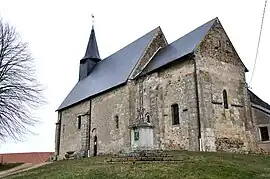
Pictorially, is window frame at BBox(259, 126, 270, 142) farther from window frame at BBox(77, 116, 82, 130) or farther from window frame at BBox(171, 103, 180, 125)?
window frame at BBox(77, 116, 82, 130)

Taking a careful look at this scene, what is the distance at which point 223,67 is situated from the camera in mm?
20938

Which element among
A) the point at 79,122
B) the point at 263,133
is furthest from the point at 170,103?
the point at 79,122

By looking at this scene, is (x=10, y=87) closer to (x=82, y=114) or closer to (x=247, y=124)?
(x=82, y=114)

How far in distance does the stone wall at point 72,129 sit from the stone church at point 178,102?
373 millimetres

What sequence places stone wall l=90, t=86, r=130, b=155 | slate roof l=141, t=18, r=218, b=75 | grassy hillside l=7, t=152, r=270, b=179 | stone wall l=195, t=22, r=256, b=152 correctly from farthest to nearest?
1. stone wall l=90, t=86, r=130, b=155
2. slate roof l=141, t=18, r=218, b=75
3. stone wall l=195, t=22, r=256, b=152
4. grassy hillside l=7, t=152, r=270, b=179

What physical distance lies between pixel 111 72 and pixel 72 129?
22.0 ft

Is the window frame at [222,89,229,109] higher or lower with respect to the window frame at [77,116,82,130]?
higher

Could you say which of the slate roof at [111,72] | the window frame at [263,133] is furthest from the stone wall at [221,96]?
the slate roof at [111,72]

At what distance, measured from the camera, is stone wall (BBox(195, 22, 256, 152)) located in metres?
18.6

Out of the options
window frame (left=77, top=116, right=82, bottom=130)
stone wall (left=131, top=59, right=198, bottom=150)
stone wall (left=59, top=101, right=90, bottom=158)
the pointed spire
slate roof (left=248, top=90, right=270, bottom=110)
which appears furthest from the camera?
the pointed spire

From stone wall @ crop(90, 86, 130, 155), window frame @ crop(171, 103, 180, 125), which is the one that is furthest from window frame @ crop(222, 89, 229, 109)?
stone wall @ crop(90, 86, 130, 155)

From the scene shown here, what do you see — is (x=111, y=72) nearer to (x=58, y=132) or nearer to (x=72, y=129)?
(x=72, y=129)

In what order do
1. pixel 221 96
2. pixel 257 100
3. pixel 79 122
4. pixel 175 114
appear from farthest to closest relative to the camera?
pixel 79 122
pixel 257 100
pixel 175 114
pixel 221 96

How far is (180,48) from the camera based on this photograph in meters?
21.5
